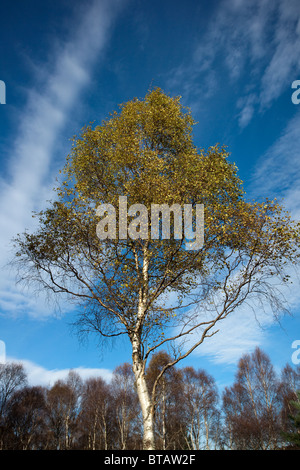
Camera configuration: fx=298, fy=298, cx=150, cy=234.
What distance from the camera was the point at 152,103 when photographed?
15.8 m

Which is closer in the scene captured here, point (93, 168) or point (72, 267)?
point (72, 267)

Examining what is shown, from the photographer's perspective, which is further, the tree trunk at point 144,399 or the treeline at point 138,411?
the treeline at point 138,411

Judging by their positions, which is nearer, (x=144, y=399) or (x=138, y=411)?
(x=144, y=399)

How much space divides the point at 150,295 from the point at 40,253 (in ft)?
15.4

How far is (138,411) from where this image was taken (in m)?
39.2

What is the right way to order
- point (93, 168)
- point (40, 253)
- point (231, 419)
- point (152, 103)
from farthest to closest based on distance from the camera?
point (231, 419) → point (152, 103) → point (93, 168) → point (40, 253)

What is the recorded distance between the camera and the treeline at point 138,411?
3650 cm

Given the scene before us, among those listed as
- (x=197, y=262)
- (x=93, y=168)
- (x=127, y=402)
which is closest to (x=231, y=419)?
(x=127, y=402)

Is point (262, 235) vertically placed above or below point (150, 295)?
above

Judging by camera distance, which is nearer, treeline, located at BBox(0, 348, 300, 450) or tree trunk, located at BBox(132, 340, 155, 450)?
tree trunk, located at BBox(132, 340, 155, 450)

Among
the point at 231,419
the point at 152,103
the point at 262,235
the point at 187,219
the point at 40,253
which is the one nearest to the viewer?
the point at 262,235

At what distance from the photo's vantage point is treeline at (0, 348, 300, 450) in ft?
120

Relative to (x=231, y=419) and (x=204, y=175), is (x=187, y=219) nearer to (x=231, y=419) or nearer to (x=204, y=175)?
(x=204, y=175)

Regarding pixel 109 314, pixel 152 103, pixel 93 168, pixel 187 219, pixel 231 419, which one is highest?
pixel 152 103
